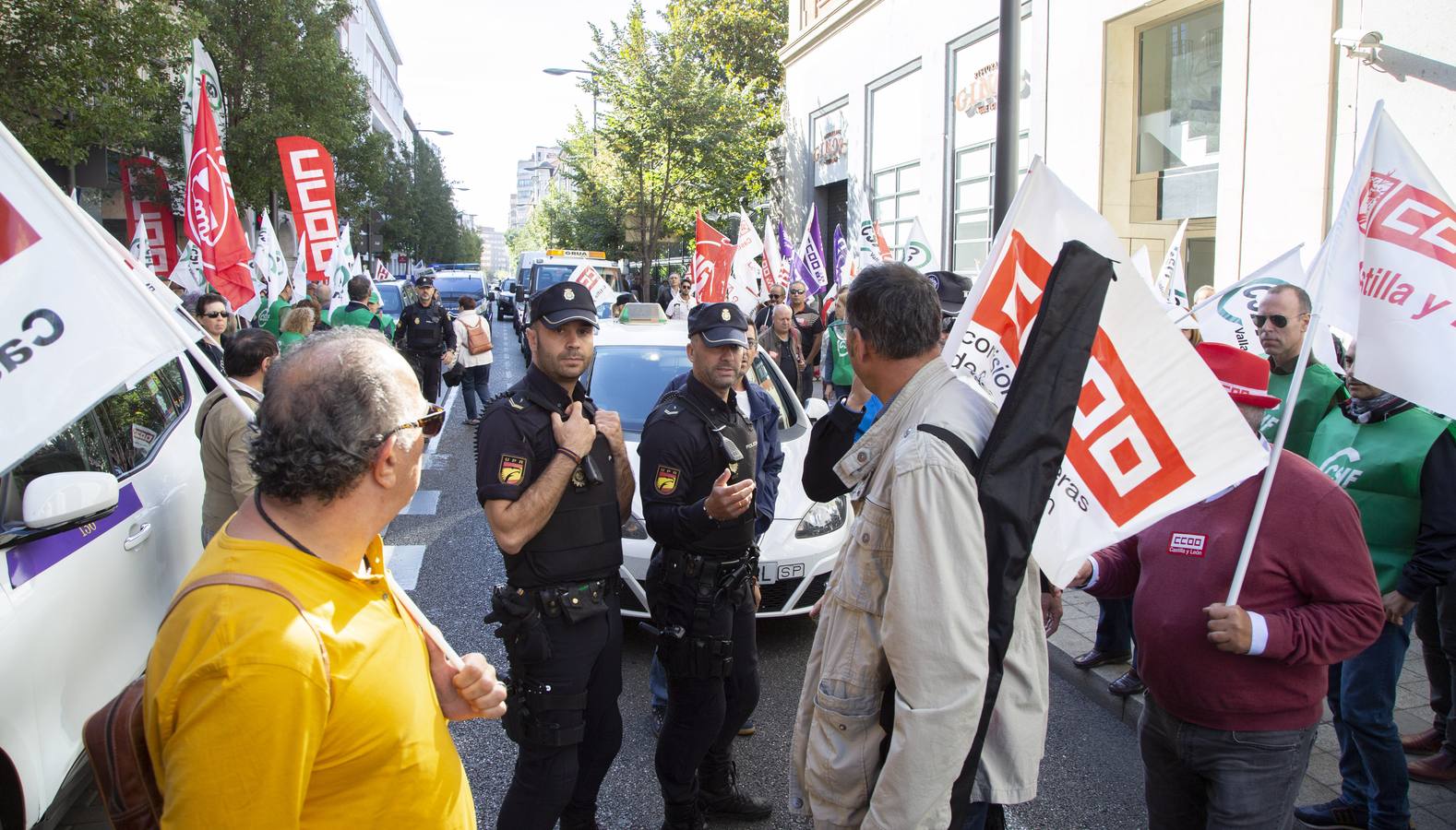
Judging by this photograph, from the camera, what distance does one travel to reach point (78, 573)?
3.11 meters

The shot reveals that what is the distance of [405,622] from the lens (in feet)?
5.47

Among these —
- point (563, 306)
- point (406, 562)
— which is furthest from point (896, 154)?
point (563, 306)

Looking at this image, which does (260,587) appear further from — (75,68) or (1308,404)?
(75,68)

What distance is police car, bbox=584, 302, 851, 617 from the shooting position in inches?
207

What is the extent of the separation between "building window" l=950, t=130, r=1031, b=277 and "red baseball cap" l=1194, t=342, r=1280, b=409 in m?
13.9

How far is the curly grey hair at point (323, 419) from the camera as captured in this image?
1.52 m

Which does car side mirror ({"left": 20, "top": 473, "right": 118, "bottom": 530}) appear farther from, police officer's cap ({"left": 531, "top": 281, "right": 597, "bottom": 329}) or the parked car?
police officer's cap ({"left": 531, "top": 281, "right": 597, "bottom": 329})

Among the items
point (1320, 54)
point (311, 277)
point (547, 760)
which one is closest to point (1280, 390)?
point (547, 760)

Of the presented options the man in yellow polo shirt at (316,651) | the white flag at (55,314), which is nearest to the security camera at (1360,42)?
the man in yellow polo shirt at (316,651)

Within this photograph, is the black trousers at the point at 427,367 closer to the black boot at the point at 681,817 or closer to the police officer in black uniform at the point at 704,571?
the police officer in black uniform at the point at 704,571

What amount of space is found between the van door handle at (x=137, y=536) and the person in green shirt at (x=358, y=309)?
22.7ft

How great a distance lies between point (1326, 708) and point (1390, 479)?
225cm

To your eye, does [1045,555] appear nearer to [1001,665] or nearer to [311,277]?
[1001,665]

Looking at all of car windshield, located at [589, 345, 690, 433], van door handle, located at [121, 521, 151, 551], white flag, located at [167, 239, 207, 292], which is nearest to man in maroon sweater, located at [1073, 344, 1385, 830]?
van door handle, located at [121, 521, 151, 551]
